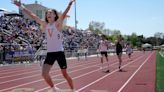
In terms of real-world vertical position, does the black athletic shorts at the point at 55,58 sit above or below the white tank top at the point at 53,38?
below

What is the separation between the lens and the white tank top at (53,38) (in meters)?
7.94

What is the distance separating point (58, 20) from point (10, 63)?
21300 millimetres

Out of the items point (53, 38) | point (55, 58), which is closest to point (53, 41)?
point (53, 38)

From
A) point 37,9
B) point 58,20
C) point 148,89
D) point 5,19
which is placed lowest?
point 148,89

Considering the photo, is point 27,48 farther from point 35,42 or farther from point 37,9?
point 37,9

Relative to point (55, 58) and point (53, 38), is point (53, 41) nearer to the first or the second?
point (53, 38)

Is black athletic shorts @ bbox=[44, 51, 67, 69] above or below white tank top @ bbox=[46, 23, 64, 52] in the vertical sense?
below

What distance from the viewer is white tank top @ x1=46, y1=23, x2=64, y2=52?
794 centimetres

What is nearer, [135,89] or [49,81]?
[49,81]

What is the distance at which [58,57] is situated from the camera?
26.2ft

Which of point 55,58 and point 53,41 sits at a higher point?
point 53,41

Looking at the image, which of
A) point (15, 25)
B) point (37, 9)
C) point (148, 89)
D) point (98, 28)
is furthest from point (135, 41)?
point (148, 89)

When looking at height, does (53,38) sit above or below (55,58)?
above

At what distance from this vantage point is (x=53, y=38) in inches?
313
